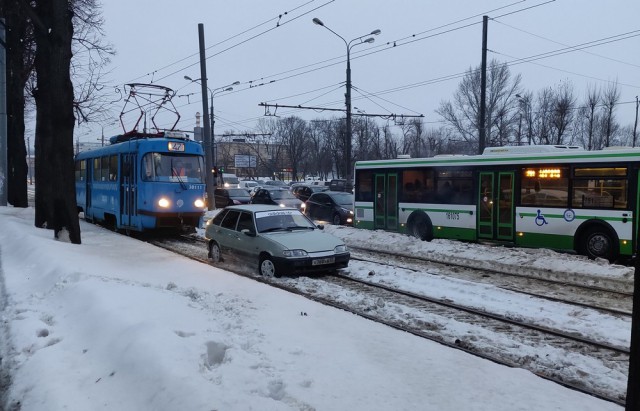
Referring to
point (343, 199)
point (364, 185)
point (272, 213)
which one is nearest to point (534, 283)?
point (272, 213)

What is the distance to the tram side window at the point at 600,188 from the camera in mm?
12531

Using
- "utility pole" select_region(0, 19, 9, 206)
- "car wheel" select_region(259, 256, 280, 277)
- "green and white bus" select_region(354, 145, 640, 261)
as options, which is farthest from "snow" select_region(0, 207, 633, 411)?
"utility pole" select_region(0, 19, 9, 206)

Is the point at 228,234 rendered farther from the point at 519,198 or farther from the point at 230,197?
the point at 230,197

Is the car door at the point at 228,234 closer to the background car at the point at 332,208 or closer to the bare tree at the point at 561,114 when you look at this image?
the background car at the point at 332,208

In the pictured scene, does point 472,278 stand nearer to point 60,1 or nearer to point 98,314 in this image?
point 98,314

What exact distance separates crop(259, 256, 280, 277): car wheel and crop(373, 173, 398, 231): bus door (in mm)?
8234

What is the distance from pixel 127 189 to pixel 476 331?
1316 cm

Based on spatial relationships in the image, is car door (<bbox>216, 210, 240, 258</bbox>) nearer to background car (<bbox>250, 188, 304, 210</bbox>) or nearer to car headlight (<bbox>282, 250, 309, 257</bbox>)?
car headlight (<bbox>282, 250, 309, 257</bbox>)

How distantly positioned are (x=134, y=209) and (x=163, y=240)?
1.53 m

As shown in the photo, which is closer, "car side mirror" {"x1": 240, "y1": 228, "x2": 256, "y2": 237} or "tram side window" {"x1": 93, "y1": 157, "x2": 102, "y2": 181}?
"car side mirror" {"x1": 240, "y1": 228, "x2": 256, "y2": 237}

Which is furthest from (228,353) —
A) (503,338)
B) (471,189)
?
(471,189)

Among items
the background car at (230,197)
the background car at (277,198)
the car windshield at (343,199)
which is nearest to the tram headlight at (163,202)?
the car windshield at (343,199)

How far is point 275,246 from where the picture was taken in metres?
10.7

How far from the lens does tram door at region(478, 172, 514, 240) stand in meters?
14.8
